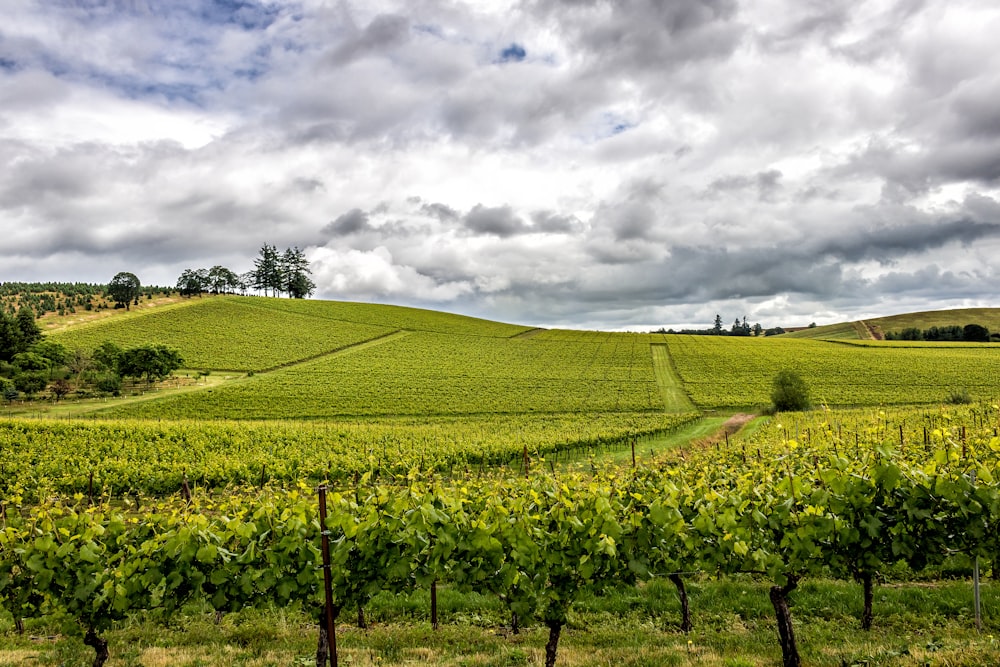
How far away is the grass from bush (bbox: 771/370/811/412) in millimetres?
42145

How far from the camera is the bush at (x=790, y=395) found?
4756 centimetres

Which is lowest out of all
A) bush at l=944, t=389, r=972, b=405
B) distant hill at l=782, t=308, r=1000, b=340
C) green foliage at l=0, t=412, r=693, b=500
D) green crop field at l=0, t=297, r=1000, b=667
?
bush at l=944, t=389, r=972, b=405

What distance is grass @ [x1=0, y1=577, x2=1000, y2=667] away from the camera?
23.1ft

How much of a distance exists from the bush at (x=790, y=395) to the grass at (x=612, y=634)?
138ft

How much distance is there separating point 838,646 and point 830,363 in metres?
76.7

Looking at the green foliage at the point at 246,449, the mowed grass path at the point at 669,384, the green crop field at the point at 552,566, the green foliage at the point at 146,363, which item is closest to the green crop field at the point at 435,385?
the mowed grass path at the point at 669,384

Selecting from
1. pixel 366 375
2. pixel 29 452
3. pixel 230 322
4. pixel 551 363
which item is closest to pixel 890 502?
pixel 29 452

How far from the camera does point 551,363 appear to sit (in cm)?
7488

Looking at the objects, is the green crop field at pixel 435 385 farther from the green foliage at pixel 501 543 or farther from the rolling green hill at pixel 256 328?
the green foliage at pixel 501 543

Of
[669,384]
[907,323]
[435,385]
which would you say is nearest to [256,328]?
[435,385]

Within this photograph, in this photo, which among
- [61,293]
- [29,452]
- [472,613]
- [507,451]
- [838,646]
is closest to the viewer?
[838,646]

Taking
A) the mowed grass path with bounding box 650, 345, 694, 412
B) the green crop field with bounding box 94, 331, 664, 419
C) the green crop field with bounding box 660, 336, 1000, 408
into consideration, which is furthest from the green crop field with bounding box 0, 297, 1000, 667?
the green crop field with bounding box 660, 336, 1000, 408

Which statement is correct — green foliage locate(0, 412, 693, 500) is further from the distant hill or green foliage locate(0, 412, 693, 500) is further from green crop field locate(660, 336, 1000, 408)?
the distant hill

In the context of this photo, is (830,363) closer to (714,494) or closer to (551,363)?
(551,363)
